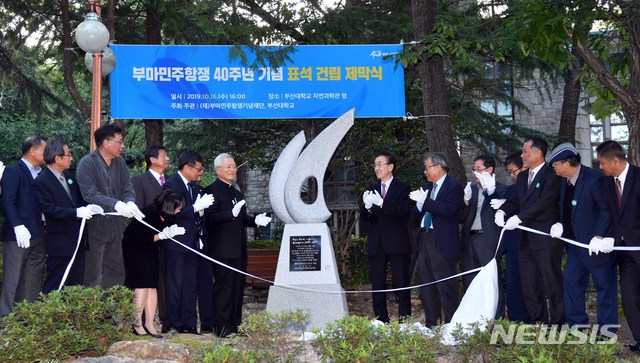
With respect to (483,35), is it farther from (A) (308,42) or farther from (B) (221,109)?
(B) (221,109)

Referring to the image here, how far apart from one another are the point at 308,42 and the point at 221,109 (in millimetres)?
2622

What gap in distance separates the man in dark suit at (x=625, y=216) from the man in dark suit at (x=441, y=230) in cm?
168

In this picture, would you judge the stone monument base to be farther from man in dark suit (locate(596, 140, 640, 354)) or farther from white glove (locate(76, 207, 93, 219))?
man in dark suit (locate(596, 140, 640, 354))

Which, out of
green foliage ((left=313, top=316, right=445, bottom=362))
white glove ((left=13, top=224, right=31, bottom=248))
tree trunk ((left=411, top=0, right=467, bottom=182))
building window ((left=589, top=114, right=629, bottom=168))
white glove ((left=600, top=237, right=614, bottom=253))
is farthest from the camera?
building window ((left=589, top=114, right=629, bottom=168))

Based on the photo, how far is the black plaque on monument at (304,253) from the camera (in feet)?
28.5

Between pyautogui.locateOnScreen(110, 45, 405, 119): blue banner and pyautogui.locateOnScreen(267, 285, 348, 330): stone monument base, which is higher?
pyautogui.locateOnScreen(110, 45, 405, 119): blue banner

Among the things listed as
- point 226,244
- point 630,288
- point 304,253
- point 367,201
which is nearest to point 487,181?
point 367,201

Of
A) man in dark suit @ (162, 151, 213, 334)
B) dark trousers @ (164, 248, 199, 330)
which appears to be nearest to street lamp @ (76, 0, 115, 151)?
man in dark suit @ (162, 151, 213, 334)

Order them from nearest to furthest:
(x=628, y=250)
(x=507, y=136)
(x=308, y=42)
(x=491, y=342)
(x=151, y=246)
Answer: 1. (x=491, y=342)
2. (x=628, y=250)
3. (x=151, y=246)
4. (x=308, y=42)
5. (x=507, y=136)

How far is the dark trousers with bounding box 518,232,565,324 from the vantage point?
7.72 meters

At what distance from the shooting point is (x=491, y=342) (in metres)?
5.44

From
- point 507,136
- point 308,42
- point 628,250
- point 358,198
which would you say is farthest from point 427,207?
point 507,136

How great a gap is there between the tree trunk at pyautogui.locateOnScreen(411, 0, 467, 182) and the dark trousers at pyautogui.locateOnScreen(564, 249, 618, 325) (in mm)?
4156

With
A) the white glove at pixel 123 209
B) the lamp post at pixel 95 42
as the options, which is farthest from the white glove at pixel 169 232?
the lamp post at pixel 95 42
